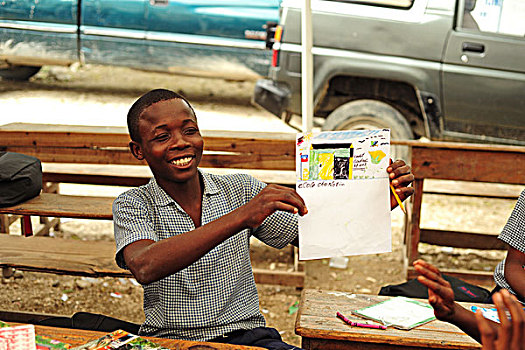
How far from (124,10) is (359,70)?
3.56 m

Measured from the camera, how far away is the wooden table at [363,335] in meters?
2.12

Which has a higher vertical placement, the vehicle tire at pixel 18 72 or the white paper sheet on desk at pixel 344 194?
the white paper sheet on desk at pixel 344 194

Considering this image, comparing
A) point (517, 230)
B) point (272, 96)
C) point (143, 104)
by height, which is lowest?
point (272, 96)

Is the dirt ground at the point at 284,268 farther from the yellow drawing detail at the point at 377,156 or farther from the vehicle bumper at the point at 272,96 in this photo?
the yellow drawing detail at the point at 377,156

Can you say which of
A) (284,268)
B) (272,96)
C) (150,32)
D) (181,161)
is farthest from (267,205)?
(150,32)

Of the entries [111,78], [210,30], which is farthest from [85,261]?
[111,78]

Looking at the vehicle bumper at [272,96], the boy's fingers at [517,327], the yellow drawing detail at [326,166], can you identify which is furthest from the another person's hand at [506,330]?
the vehicle bumper at [272,96]

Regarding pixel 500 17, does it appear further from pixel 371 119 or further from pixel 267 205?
pixel 267 205

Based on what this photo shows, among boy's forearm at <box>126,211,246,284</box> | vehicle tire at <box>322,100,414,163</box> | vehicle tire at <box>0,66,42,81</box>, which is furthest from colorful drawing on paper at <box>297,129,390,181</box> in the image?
vehicle tire at <box>0,66,42,81</box>

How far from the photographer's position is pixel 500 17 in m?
6.02

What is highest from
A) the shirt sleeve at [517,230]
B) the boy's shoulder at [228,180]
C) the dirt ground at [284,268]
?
the boy's shoulder at [228,180]

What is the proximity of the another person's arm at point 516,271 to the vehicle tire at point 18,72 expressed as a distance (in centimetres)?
997

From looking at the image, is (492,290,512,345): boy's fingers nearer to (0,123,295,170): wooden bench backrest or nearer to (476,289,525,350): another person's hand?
(476,289,525,350): another person's hand

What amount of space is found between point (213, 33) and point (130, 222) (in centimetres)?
661
